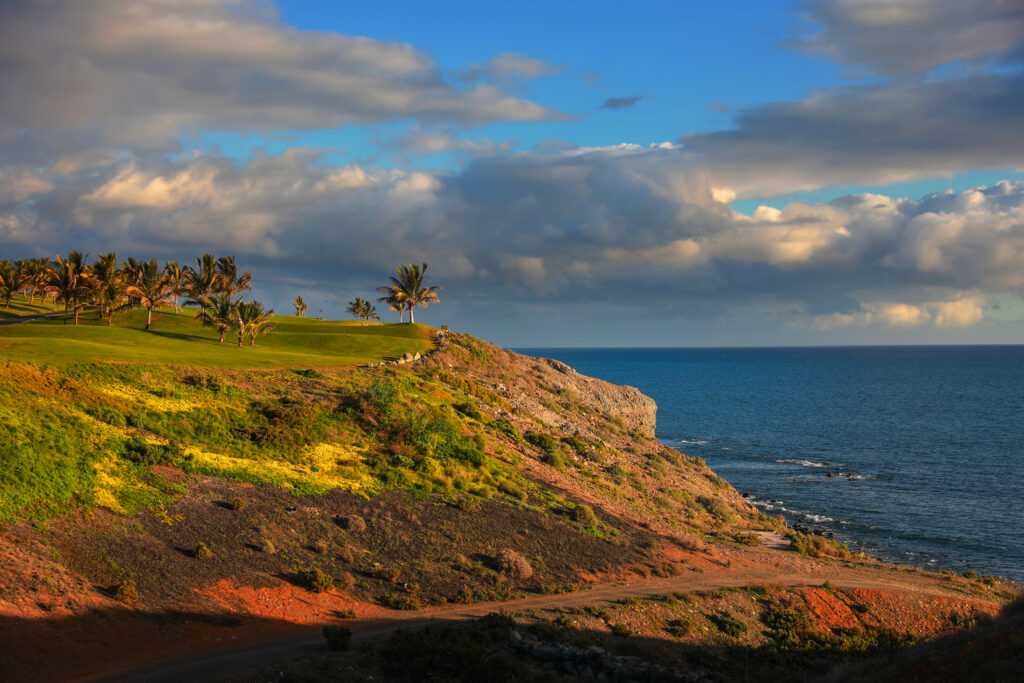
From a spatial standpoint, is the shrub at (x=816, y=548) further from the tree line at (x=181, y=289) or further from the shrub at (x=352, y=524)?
the tree line at (x=181, y=289)

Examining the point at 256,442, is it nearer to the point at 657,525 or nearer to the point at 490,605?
the point at 490,605

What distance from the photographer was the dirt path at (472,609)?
60.8 ft

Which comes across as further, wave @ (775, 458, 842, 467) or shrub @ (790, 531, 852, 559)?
wave @ (775, 458, 842, 467)

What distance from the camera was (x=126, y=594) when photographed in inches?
856

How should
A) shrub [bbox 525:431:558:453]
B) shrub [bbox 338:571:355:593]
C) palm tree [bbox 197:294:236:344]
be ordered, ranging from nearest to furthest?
shrub [bbox 338:571:355:593] → shrub [bbox 525:431:558:453] → palm tree [bbox 197:294:236:344]

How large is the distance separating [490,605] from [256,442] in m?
17.2

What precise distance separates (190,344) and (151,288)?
25251mm

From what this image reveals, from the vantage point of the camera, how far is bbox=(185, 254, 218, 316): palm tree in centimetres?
8075

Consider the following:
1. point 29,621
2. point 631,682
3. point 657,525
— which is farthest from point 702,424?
point 29,621

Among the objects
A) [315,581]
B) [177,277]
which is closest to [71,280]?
[177,277]

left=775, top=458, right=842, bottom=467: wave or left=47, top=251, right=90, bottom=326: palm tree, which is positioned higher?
left=47, top=251, right=90, bottom=326: palm tree

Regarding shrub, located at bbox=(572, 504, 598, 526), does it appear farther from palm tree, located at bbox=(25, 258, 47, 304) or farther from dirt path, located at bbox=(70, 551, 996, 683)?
palm tree, located at bbox=(25, 258, 47, 304)

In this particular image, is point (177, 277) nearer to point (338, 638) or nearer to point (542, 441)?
point (542, 441)

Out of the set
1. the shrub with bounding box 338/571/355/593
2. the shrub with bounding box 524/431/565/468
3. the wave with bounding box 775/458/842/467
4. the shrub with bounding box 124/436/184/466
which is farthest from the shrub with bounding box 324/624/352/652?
the wave with bounding box 775/458/842/467
